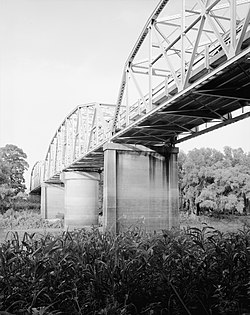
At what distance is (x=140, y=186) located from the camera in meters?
33.9

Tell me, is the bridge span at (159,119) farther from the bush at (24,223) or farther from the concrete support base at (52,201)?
the concrete support base at (52,201)

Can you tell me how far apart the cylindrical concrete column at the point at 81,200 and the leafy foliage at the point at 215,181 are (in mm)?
16877

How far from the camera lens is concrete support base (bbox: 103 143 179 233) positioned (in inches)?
1297

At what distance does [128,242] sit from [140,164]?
2776 cm

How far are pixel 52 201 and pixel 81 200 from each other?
81.3 ft

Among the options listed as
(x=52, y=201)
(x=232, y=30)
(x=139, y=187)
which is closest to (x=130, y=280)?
(x=232, y=30)

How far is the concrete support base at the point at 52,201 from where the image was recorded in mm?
74875

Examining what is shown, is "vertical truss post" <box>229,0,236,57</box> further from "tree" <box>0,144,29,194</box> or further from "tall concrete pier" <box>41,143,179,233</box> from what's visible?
"tree" <box>0,144,29,194</box>

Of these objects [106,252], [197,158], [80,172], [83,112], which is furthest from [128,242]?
[197,158]

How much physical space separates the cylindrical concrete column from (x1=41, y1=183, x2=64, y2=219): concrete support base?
65.8 feet

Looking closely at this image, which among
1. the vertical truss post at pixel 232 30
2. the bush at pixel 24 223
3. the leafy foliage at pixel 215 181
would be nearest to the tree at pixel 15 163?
the bush at pixel 24 223

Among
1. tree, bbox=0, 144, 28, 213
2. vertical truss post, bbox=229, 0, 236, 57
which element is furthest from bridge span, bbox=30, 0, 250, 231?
tree, bbox=0, 144, 28, 213

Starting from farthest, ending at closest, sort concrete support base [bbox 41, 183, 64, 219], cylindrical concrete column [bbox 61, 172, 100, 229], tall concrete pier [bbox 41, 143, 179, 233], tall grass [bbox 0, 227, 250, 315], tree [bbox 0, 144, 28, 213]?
tree [bbox 0, 144, 28, 213]
concrete support base [bbox 41, 183, 64, 219]
cylindrical concrete column [bbox 61, 172, 100, 229]
tall concrete pier [bbox 41, 143, 179, 233]
tall grass [bbox 0, 227, 250, 315]

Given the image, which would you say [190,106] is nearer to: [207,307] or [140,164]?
[140,164]
